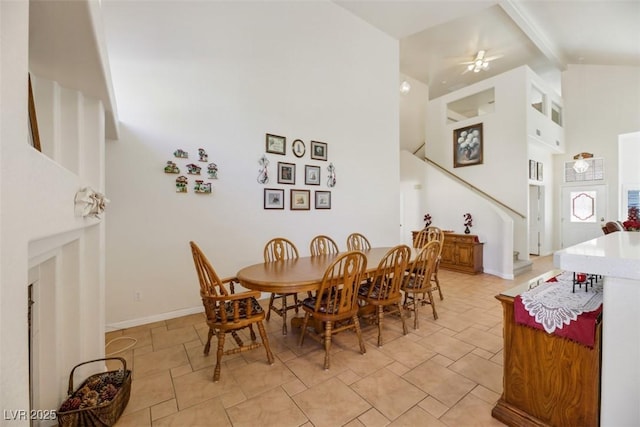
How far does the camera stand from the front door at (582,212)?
667 cm

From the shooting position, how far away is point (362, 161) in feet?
15.3

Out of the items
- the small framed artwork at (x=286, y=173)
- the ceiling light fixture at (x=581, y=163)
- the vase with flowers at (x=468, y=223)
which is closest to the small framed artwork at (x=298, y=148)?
the small framed artwork at (x=286, y=173)

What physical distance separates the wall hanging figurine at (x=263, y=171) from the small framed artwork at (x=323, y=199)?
0.87 m

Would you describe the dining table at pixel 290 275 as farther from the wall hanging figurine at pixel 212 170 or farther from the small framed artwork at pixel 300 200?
the wall hanging figurine at pixel 212 170

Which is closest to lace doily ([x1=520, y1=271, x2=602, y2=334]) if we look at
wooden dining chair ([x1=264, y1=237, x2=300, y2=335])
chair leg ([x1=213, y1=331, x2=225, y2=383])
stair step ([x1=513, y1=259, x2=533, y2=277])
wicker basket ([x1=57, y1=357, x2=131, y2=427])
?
wooden dining chair ([x1=264, y1=237, x2=300, y2=335])

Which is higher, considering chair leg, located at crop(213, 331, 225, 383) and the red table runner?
the red table runner

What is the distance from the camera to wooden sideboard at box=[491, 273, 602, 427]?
125cm

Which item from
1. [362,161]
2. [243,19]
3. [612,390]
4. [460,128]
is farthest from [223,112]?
[460,128]

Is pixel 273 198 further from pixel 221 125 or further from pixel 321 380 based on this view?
pixel 321 380

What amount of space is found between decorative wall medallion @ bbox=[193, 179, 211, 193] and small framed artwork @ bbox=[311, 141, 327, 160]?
160 cm

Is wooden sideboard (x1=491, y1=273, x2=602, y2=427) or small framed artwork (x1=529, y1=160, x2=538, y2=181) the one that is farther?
small framed artwork (x1=529, y1=160, x2=538, y2=181)

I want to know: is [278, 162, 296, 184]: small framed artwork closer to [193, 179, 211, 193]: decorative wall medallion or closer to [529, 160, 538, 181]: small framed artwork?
[193, 179, 211, 193]: decorative wall medallion

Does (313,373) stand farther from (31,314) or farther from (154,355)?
(31,314)

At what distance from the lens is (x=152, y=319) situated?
9.57 ft
